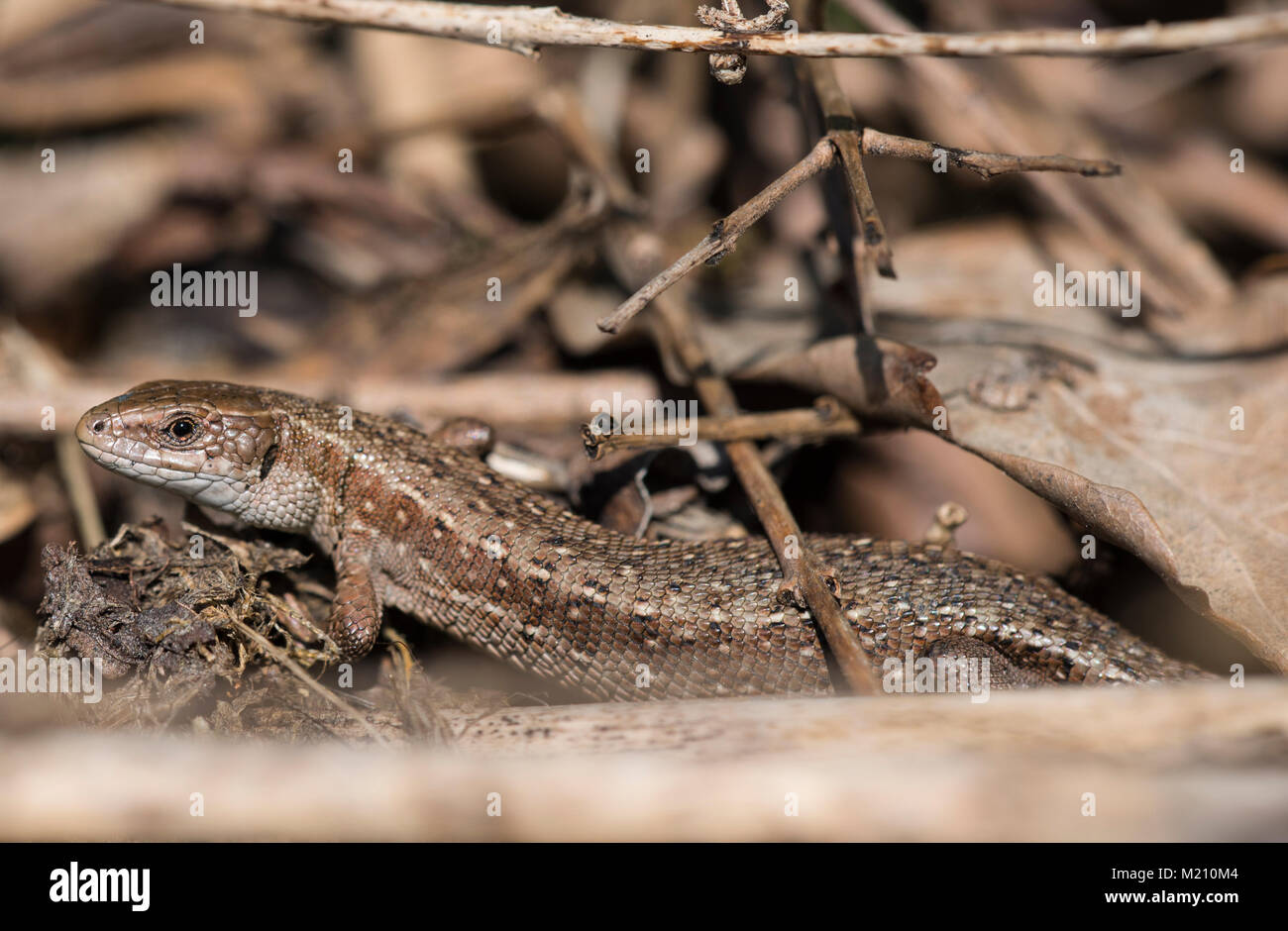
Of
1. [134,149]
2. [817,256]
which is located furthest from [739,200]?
[134,149]

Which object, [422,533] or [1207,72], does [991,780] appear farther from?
[1207,72]

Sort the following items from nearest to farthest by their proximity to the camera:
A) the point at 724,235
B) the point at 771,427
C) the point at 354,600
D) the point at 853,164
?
the point at 724,235, the point at 853,164, the point at 354,600, the point at 771,427

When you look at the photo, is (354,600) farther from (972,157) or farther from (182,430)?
(972,157)

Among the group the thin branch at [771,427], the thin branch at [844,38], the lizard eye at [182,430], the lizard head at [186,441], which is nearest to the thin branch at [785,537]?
the thin branch at [771,427]

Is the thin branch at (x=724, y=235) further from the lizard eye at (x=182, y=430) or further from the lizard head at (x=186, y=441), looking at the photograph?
the lizard eye at (x=182, y=430)

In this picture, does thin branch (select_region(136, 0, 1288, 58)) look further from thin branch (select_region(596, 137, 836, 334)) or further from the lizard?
the lizard

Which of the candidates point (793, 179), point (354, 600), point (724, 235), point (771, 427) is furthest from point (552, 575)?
point (793, 179)

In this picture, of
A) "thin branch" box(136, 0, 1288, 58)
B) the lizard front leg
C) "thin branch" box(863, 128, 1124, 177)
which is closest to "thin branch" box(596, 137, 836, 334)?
"thin branch" box(863, 128, 1124, 177)
